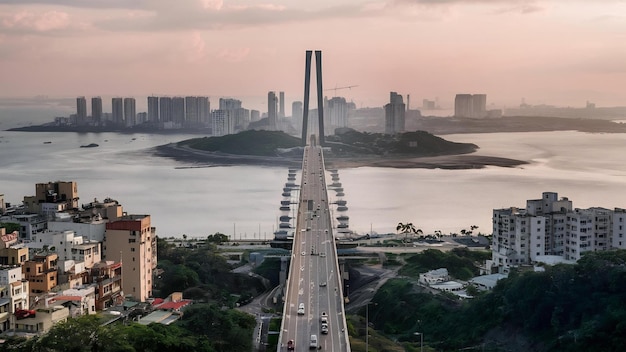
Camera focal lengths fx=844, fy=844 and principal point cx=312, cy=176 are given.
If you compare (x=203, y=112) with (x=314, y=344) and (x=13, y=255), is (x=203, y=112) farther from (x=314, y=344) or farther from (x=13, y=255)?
(x=314, y=344)

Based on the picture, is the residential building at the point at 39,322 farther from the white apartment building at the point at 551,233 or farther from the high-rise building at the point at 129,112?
the high-rise building at the point at 129,112

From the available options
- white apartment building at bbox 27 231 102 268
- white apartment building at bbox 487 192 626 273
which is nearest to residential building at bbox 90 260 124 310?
white apartment building at bbox 27 231 102 268

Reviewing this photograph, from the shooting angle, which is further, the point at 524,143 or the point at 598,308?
the point at 524,143

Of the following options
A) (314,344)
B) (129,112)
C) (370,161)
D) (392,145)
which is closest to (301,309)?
(314,344)

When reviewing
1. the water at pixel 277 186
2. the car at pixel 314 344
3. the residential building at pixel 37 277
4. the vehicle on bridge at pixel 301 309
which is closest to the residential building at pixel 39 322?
the residential building at pixel 37 277

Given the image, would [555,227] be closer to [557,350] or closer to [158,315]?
[557,350]

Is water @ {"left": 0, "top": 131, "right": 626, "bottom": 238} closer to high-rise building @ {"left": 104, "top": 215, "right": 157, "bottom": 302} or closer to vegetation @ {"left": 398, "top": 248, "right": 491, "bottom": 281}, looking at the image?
vegetation @ {"left": 398, "top": 248, "right": 491, "bottom": 281}

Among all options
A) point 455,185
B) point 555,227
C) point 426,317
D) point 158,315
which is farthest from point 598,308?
point 455,185
